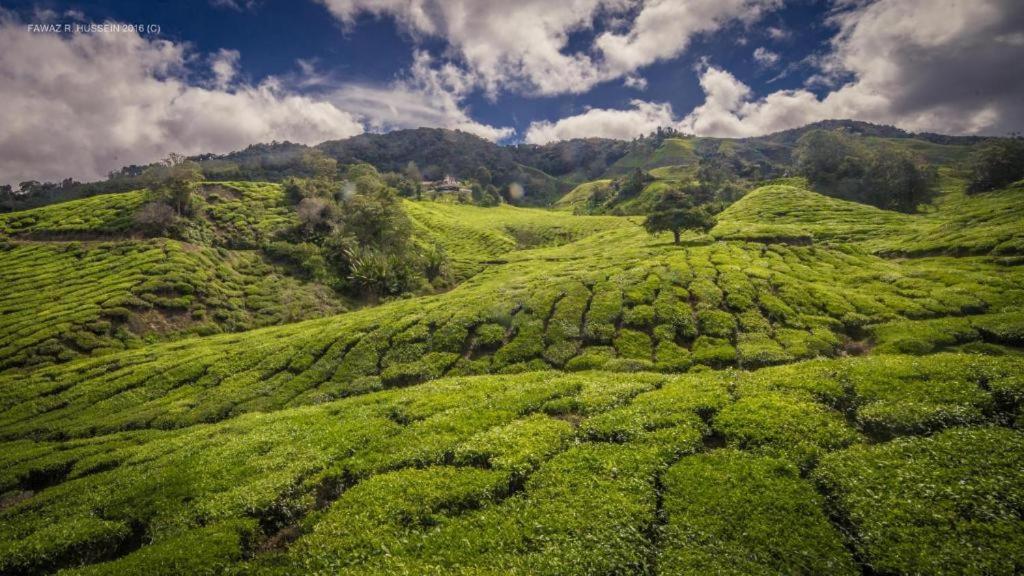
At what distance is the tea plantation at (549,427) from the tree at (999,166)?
10070 centimetres

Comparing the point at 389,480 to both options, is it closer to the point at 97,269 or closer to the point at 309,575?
the point at 309,575

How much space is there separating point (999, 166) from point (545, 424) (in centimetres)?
16898

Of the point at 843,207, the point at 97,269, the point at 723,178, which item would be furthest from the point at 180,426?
the point at 723,178

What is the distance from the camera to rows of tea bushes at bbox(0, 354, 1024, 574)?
36.0ft

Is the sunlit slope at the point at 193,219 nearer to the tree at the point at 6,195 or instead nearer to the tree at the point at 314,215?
the tree at the point at 314,215

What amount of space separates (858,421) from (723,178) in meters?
196

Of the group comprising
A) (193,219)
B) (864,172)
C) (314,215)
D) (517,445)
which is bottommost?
(517,445)

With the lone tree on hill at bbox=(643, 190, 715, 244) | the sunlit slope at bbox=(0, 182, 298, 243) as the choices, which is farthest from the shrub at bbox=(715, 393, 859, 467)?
the sunlit slope at bbox=(0, 182, 298, 243)

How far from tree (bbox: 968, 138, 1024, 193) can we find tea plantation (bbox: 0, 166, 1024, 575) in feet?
330

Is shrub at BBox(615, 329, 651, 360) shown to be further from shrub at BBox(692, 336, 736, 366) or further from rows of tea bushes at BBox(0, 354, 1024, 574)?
rows of tea bushes at BBox(0, 354, 1024, 574)

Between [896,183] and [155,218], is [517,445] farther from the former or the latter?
[896,183]

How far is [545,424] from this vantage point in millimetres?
18094

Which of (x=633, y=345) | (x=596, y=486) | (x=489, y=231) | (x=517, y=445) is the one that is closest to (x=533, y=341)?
(x=633, y=345)

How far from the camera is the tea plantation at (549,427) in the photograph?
11.5 metres
